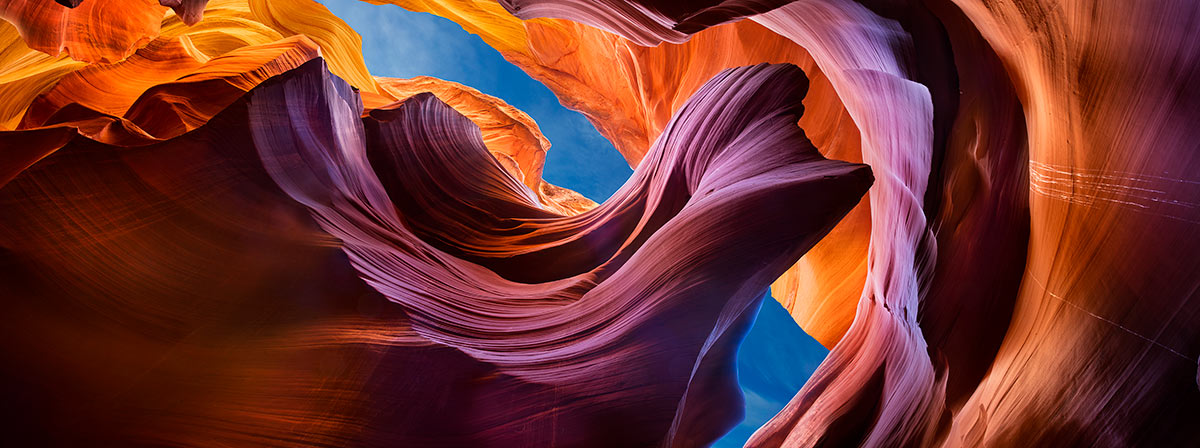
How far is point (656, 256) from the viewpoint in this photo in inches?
103

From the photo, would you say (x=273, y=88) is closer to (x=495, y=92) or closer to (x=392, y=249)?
(x=392, y=249)

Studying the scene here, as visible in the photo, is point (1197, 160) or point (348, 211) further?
point (348, 211)

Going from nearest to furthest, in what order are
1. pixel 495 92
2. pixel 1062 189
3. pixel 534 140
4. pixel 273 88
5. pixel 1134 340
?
pixel 1134 340 → pixel 1062 189 → pixel 273 88 → pixel 534 140 → pixel 495 92

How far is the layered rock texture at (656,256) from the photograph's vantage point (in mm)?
1522

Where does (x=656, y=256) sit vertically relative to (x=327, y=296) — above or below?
below

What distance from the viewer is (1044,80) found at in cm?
181

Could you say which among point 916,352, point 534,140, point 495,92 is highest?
point 916,352

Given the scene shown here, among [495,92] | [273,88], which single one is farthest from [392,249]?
[495,92]

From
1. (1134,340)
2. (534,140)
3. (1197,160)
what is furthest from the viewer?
(534,140)

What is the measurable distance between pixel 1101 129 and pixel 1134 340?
25.1 inches

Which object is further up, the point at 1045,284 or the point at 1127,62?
the point at 1127,62

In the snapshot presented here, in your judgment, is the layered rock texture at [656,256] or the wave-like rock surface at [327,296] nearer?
the layered rock texture at [656,256]

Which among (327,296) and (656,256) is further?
(656,256)

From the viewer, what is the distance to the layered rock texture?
1.52m
